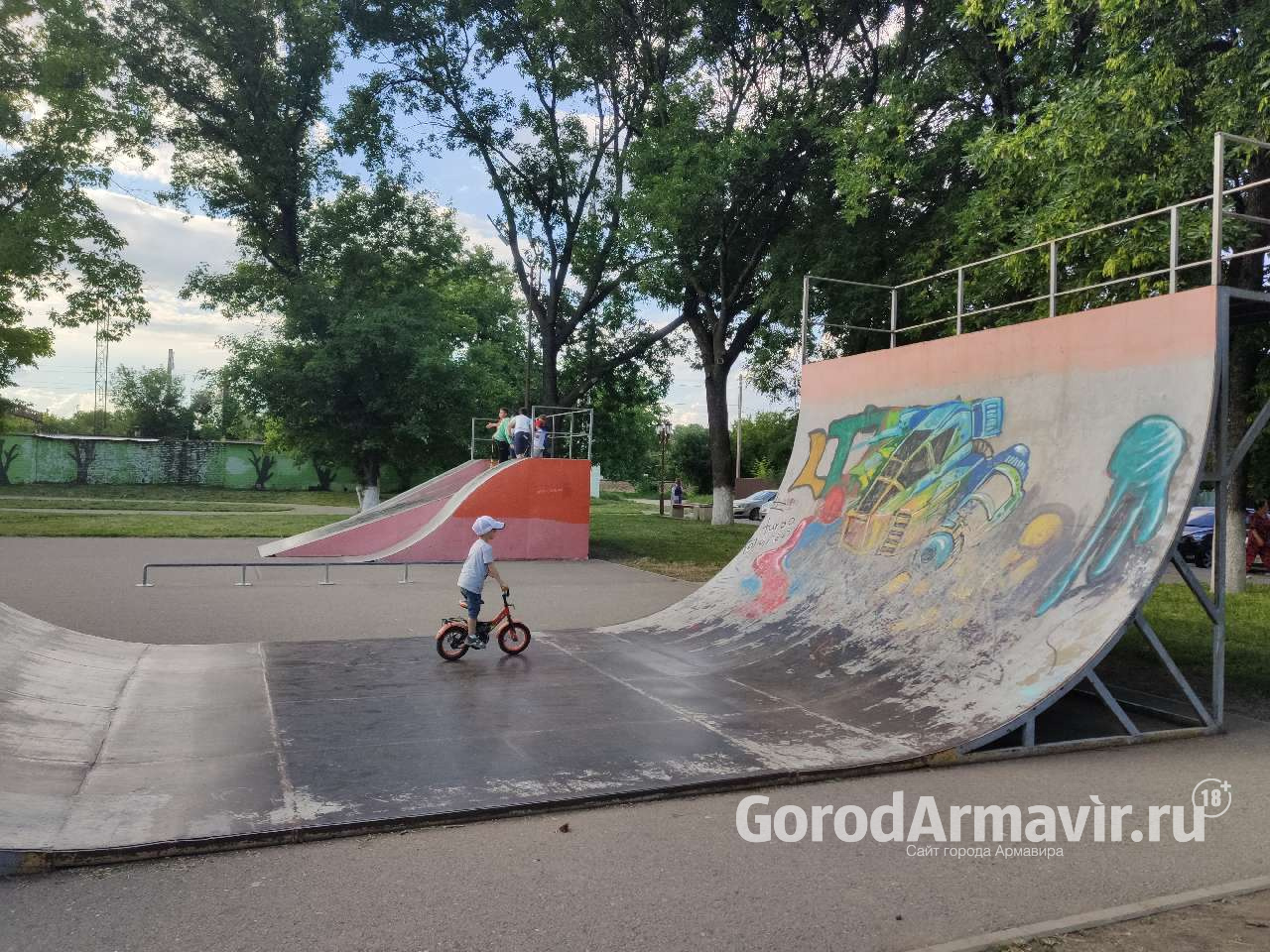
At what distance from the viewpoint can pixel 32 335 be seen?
88.4 ft

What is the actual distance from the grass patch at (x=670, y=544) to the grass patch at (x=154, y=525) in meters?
8.88

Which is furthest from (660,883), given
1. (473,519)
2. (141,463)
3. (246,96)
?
(141,463)

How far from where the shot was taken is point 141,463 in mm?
46938

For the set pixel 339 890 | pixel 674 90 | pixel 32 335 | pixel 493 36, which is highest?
pixel 493 36

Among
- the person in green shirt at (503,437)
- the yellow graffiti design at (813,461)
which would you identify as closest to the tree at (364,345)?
the person in green shirt at (503,437)

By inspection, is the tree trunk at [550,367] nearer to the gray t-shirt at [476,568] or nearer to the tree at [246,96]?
the tree at [246,96]

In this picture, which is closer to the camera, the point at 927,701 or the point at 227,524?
the point at 927,701

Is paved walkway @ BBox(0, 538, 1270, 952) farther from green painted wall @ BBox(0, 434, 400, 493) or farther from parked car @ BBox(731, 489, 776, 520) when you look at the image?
green painted wall @ BBox(0, 434, 400, 493)

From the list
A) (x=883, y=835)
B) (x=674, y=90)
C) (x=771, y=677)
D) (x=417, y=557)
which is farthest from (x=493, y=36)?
(x=883, y=835)

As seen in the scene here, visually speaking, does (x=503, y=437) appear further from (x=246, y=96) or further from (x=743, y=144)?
(x=246, y=96)

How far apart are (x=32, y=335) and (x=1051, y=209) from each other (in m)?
27.6

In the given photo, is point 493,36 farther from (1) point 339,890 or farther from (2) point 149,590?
(1) point 339,890

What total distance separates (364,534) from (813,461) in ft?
37.6

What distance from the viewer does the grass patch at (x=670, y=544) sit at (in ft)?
64.0
